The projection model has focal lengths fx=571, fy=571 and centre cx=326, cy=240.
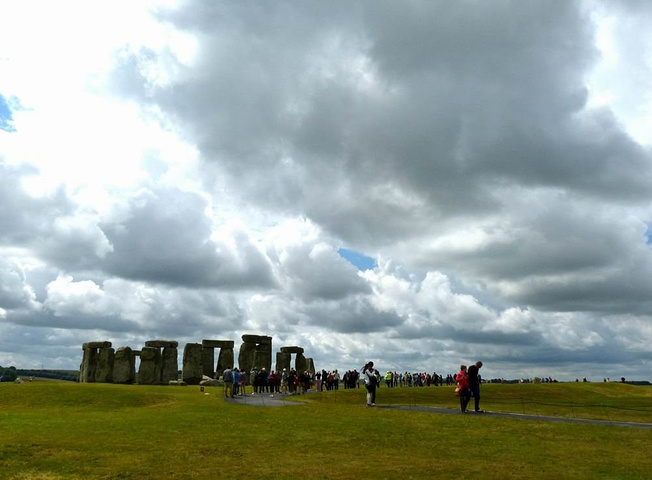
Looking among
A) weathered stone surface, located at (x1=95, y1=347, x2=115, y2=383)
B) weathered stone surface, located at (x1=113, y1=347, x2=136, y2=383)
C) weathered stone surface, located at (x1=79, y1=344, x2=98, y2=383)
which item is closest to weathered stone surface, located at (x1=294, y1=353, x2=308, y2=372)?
weathered stone surface, located at (x1=113, y1=347, x2=136, y2=383)

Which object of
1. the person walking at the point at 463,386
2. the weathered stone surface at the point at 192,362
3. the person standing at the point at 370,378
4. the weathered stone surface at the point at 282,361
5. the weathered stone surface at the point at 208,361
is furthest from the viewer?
the weathered stone surface at the point at 208,361

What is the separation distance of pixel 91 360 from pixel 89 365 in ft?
1.67

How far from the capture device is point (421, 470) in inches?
485

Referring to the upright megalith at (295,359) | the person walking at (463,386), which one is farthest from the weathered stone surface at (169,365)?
the person walking at (463,386)

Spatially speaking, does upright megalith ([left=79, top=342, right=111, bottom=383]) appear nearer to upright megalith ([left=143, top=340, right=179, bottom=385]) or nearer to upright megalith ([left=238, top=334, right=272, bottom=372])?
upright megalith ([left=143, top=340, right=179, bottom=385])

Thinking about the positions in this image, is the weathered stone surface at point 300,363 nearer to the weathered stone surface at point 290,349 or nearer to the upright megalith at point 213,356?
the weathered stone surface at point 290,349

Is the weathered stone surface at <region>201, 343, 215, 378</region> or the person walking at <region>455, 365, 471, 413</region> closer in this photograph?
the person walking at <region>455, 365, 471, 413</region>

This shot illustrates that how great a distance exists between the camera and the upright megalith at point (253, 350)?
51000mm

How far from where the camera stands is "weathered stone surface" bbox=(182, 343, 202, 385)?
5234 cm

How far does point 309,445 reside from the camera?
15555 millimetres

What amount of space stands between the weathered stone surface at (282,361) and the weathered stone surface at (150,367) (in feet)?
36.2

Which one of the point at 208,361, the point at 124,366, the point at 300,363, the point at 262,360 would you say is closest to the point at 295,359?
the point at 300,363

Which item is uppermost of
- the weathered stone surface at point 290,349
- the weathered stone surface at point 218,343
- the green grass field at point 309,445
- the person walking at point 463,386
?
the weathered stone surface at point 218,343

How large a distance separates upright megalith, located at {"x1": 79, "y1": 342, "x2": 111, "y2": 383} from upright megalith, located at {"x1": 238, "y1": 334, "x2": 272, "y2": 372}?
12188mm
